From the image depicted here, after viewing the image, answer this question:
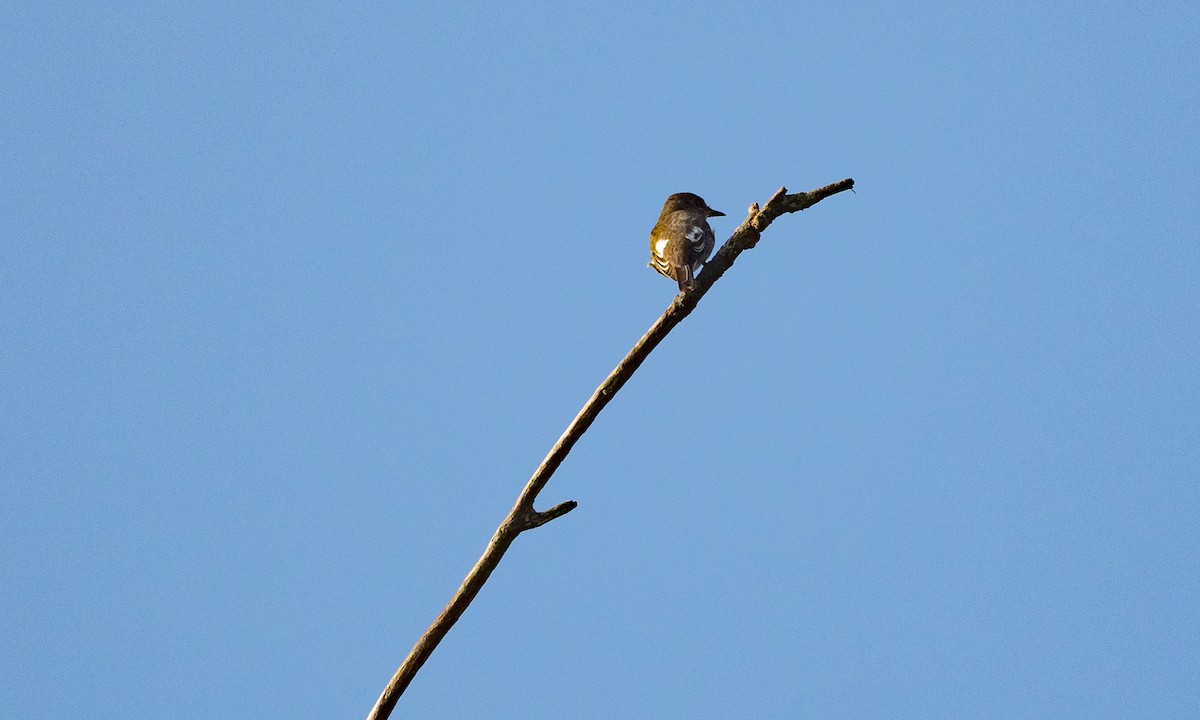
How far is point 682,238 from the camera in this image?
8.48 meters

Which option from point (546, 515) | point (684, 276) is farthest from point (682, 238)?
point (546, 515)

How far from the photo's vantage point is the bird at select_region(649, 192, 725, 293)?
7.94 metres

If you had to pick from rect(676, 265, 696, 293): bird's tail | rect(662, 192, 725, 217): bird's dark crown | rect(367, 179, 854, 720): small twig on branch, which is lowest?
rect(367, 179, 854, 720): small twig on branch

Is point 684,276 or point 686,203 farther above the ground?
point 686,203

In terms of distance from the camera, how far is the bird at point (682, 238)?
26.1ft

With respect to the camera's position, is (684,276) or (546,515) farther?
(684,276)

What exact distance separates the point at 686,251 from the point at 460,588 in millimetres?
3908

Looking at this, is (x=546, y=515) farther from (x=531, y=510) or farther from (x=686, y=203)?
(x=686, y=203)

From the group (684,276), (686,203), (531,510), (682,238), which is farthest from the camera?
(686,203)

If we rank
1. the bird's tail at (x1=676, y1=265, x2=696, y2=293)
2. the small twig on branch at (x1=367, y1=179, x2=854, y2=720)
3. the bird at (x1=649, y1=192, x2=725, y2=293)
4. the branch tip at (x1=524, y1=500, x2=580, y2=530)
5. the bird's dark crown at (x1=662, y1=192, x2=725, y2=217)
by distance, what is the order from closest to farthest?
the small twig on branch at (x1=367, y1=179, x2=854, y2=720), the branch tip at (x1=524, y1=500, x2=580, y2=530), the bird's tail at (x1=676, y1=265, x2=696, y2=293), the bird at (x1=649, y1=192, x2=725, y2=293), the bird's dark crown at (x1=662, y1=192, x2=725, y2=217)

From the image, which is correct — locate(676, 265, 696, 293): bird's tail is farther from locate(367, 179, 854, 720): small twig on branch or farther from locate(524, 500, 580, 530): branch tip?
locate(524, 500, 580, 530): branch tip

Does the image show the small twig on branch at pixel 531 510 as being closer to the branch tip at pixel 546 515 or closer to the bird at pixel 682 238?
the branch tip at pixel 546 515

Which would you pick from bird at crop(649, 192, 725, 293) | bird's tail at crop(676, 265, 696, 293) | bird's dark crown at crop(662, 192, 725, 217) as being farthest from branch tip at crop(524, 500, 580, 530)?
bird's dark crown at crop(662, 192, 725, 217)

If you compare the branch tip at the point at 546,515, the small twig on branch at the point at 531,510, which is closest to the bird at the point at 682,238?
the small twig on branch at the point at 531,510
